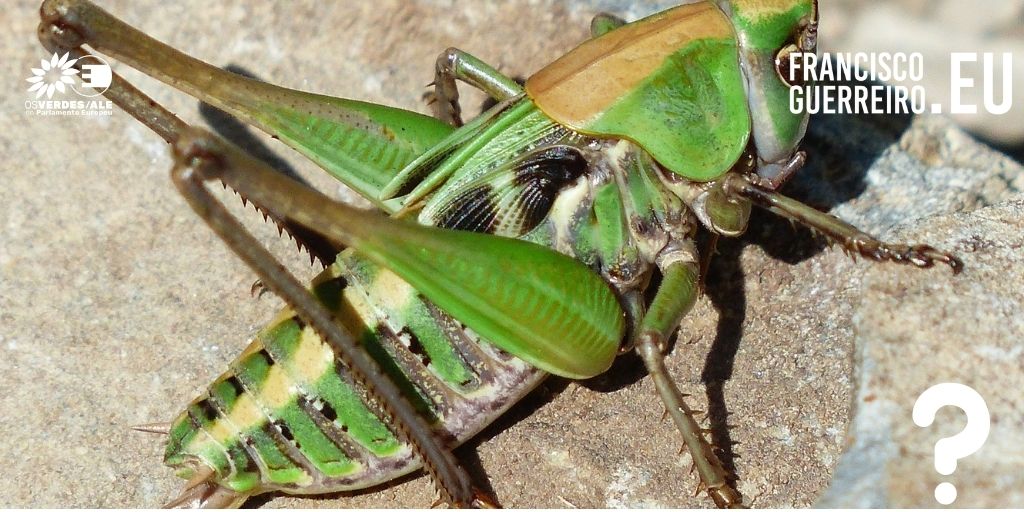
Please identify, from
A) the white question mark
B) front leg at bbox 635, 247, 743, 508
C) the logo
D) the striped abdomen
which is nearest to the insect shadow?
front leg at bbox 635, 247, 743, 508

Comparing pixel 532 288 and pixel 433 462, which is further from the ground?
pixel 532 288

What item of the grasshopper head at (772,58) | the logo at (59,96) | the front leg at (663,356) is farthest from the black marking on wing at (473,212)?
the logo at (59,96)

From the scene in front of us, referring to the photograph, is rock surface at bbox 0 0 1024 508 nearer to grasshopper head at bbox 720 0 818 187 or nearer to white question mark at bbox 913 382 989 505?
white question mark at bbox 913 382 989 505

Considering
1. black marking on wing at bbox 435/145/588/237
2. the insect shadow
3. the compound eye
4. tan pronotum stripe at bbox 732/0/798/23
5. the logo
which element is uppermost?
the logo

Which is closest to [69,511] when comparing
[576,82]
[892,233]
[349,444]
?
[349,444]

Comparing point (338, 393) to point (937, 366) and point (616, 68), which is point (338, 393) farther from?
point (937, 366)

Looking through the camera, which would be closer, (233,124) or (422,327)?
(422,327)

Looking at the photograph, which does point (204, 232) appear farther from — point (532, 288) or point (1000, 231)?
point (1000, 231)
